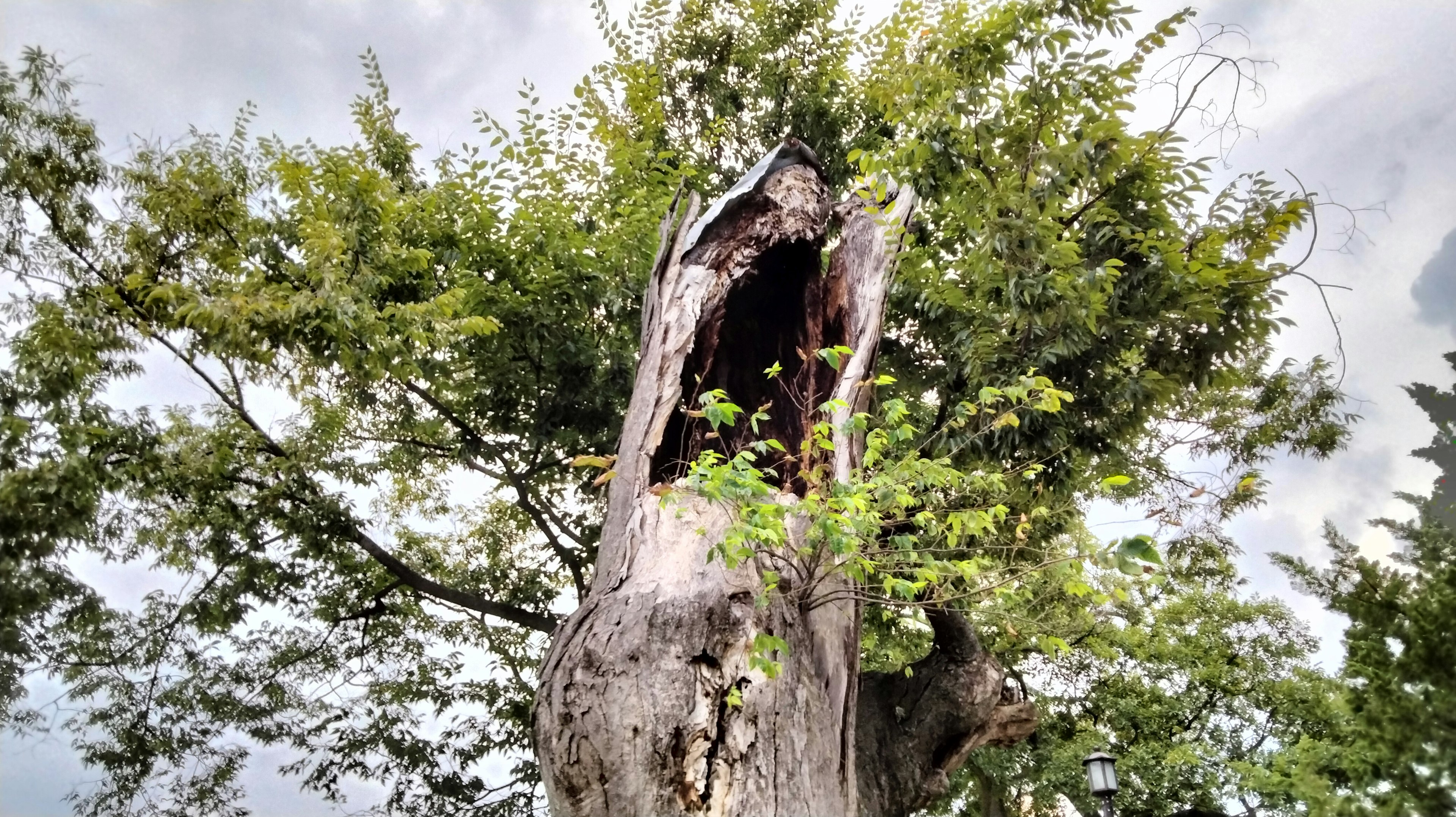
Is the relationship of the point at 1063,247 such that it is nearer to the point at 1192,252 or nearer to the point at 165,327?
the point at 1192,252

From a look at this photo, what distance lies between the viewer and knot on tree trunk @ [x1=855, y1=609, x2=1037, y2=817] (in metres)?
4.95

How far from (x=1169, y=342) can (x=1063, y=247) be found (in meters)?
1.68

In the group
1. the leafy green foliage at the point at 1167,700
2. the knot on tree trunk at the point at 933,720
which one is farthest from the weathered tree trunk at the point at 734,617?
the leafy green foliage at the point at 1167,700

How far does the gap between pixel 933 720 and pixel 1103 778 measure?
6.50 ft

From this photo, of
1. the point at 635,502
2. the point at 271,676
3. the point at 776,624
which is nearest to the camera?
the point at 776,624

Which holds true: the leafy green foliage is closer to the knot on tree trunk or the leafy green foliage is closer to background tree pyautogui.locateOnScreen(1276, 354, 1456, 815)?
the knot on tree trunk

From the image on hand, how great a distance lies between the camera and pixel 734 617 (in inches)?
121

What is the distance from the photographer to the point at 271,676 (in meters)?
6.99

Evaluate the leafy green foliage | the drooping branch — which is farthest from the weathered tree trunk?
the leafy green foliage

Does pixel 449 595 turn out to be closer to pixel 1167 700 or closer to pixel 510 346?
pixel 510 346

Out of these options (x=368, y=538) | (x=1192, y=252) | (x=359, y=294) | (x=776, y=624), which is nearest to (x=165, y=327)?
(x=359, y=294)

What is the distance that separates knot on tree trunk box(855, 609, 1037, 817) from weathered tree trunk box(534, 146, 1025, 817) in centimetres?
1

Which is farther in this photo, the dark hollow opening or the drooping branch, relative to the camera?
the drooping branch

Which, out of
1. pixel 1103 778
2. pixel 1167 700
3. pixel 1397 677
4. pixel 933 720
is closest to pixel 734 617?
pixel 1397 677
